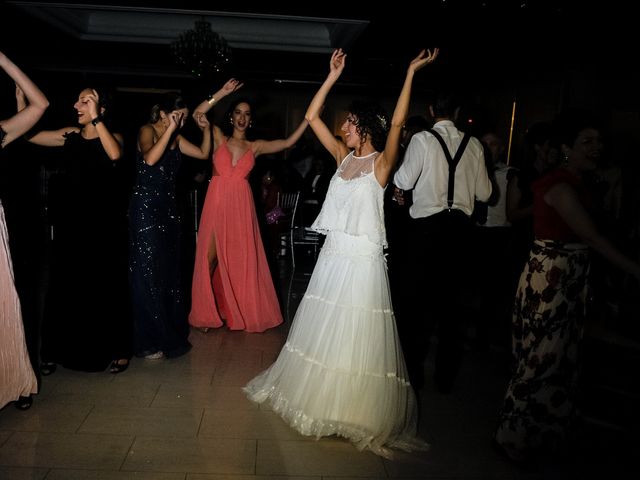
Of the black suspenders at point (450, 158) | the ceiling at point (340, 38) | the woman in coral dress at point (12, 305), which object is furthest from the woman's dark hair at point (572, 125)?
the ceiling at point (340, 38)

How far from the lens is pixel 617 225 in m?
4.85

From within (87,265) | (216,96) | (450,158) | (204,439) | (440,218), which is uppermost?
(216,96)

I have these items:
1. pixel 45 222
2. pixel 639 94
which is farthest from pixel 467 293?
pixel 45 222

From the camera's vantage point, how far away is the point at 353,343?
264 cm

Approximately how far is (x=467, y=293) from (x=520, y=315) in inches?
144

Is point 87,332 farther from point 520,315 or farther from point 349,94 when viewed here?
point 349,94

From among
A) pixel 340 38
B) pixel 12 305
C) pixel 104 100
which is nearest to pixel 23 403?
pixel 12 305

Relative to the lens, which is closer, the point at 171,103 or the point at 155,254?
the point at 171,103

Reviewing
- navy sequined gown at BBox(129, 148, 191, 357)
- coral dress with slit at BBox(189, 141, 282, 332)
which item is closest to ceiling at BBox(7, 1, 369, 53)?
coral dress with slit at BBox(189, 141, 282, 332)

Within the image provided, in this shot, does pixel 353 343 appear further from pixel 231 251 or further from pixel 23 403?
pixel 231 251

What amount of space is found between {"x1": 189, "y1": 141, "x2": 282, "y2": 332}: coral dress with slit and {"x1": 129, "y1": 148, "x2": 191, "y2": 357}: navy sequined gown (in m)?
0.53

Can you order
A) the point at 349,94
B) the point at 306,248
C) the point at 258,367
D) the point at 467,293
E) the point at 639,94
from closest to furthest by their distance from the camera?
the point at 258,367 < the point at 639,94 < the point at 467,293 < the point at 306,248 < the point at 349,94

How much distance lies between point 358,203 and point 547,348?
1052 millimetres

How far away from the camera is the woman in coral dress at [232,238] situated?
14.2 ft
